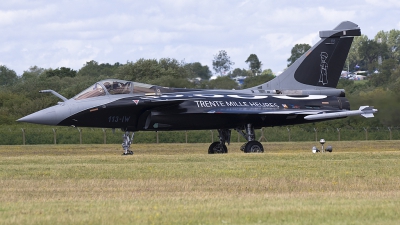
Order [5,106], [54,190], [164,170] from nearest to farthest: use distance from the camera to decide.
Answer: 1. [54,190]
2. [164,170]
3. [5,106]

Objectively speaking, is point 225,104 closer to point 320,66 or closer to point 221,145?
point 221,145

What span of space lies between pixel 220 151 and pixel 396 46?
4026 inches

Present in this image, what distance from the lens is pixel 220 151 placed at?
28.1 meters

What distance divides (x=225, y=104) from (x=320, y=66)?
4622 mm

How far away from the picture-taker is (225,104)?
26641 millimetres

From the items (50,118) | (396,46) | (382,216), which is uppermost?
(396,46)

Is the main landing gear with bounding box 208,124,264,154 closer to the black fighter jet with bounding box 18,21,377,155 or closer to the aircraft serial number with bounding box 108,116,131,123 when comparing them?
the black fighter jet with bounding box 18,21,377,155

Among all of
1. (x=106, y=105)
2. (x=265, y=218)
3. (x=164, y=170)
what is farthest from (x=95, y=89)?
(x=265, y=218)

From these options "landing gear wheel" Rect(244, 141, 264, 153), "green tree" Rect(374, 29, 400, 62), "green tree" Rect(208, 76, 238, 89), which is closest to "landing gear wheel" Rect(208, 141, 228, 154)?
"landing gear wheel" Rect(244, 141, 264, 153)

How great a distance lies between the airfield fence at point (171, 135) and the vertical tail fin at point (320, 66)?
13514mm

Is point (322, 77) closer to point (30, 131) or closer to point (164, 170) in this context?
point (164, 170)

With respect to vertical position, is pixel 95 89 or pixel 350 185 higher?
pixel 95 89

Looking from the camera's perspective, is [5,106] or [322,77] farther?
[5,106]

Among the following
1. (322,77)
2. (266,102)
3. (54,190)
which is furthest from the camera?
(322,77)
